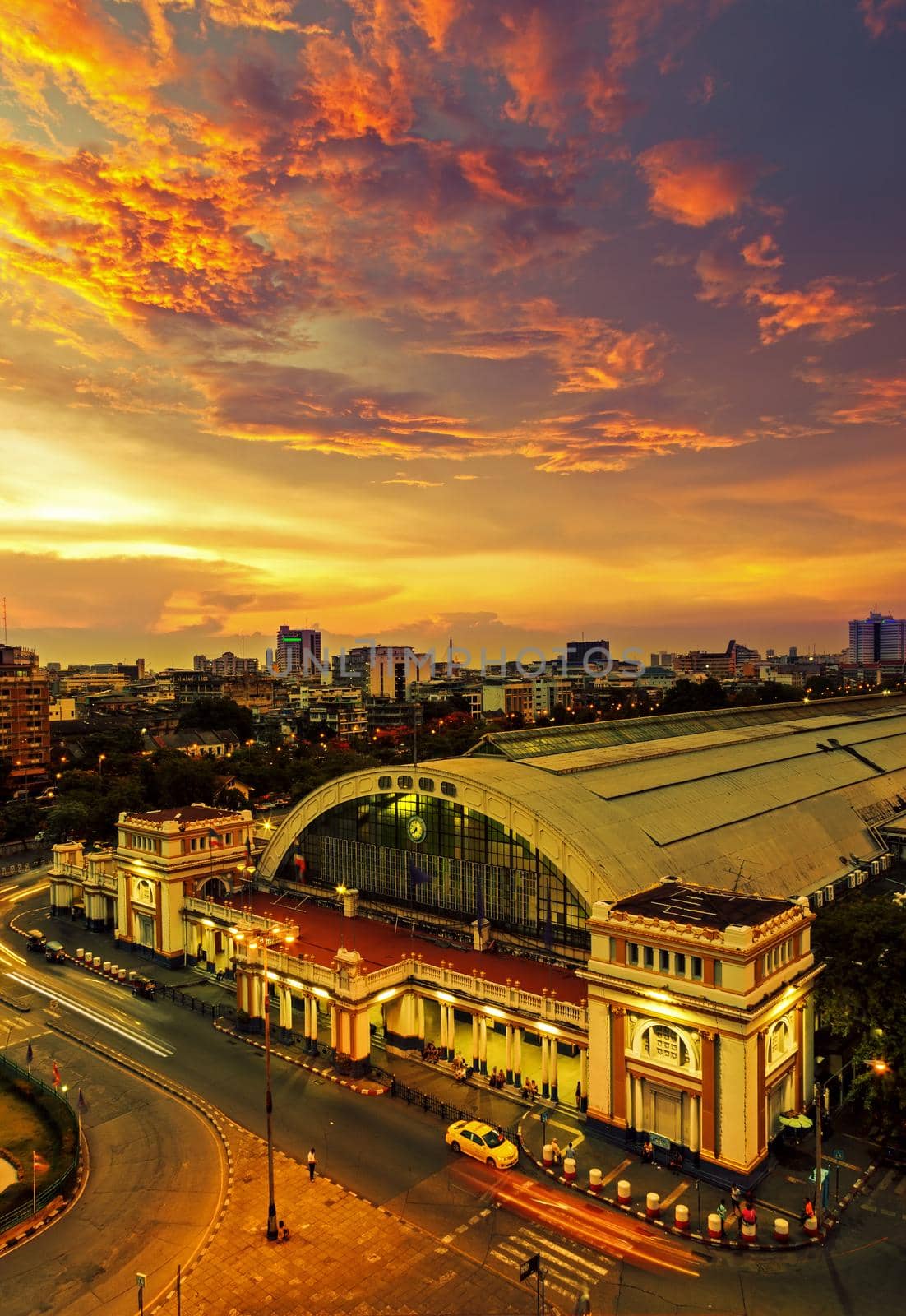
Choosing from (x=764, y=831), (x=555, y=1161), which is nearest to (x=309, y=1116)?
(x=555, y=1161)

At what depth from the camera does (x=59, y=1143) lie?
45.9 meters

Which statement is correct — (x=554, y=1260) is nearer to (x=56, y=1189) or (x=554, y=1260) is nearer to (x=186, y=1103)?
(x=56, y=1189)

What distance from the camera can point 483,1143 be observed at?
4288 cm

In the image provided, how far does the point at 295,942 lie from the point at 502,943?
15088 mm

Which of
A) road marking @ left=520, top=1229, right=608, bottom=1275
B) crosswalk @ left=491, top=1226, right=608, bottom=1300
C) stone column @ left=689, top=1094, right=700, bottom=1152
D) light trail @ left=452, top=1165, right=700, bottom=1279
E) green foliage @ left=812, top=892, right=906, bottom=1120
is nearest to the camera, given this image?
crosswalk @ left=491, top=1226, right=608, bottom=1300

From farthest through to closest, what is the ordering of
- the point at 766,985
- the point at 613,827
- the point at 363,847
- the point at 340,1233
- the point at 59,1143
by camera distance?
the point at 363,847
the point at 613,827
the point at 59,1143
the point at 766,985
the point at 340,1233

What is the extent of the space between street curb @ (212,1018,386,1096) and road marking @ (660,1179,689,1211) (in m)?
17.1

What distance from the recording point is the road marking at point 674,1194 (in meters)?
39.4

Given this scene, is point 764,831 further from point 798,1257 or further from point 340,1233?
point 340,1233

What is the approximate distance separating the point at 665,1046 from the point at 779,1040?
18.4 ft

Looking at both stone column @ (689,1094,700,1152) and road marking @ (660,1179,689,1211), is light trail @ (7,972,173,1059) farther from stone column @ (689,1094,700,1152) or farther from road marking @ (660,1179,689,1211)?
stone column @ (689,1094,700,1152)

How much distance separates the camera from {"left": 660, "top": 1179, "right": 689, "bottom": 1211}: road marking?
3944cm

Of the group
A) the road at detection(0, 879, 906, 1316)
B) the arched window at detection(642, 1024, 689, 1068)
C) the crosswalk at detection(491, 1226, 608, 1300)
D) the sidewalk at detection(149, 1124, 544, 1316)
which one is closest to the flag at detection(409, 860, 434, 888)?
the road at detection(0, 879, 906, 1316)

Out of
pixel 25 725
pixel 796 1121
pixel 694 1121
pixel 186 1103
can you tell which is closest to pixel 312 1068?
pixel 186 1103
